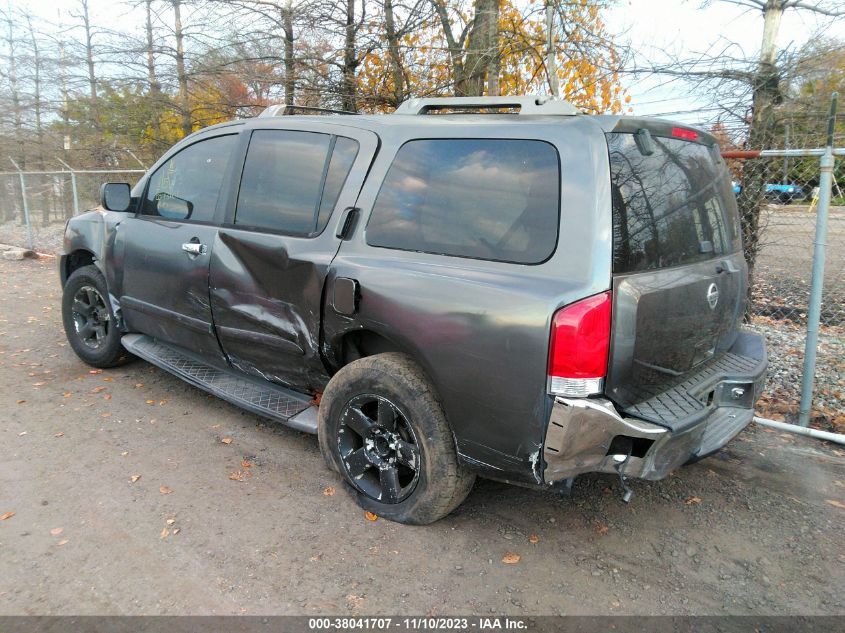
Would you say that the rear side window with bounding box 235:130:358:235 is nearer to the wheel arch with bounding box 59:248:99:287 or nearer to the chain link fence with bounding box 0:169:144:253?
the wheel arch with bounding box 59:248:99:287

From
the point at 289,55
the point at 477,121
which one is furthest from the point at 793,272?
the point at 289,55

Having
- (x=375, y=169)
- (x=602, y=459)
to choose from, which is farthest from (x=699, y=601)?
(x=375, y=169)

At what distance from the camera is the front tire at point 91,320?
470 centimetres

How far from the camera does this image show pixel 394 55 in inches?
352

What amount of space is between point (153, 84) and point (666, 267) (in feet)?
50.5

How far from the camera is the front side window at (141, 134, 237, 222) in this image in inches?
151

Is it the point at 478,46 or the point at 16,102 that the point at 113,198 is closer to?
the point at 478,46

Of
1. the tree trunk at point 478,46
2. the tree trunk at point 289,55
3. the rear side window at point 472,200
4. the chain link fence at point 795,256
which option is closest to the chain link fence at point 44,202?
the tree trunk at point 289,55

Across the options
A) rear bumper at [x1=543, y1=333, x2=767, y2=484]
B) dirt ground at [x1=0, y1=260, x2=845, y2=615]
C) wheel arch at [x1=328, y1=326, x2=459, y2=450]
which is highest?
wheel arch at [x1=328, y1=326, x2=459, y2=450]

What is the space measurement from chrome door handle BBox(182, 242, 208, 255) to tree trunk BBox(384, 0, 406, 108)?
20.0 feet

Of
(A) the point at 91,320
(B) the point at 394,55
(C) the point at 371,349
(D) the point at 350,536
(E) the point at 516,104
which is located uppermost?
(B) the point at 394,55

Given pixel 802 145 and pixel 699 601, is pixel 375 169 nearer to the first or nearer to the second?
pixel 699 601

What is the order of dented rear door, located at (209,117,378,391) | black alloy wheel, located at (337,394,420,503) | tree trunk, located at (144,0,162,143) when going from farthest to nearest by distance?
1. tree trunk, located at (144,0,162,143)
2. dented rear door, located at (209,117,378,391)
3. black alloy wheel, located at (337,394,420,503)

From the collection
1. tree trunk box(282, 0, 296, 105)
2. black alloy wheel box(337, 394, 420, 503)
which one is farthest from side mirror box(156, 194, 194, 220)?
tree trunk box(282, 0, 296, 105)
